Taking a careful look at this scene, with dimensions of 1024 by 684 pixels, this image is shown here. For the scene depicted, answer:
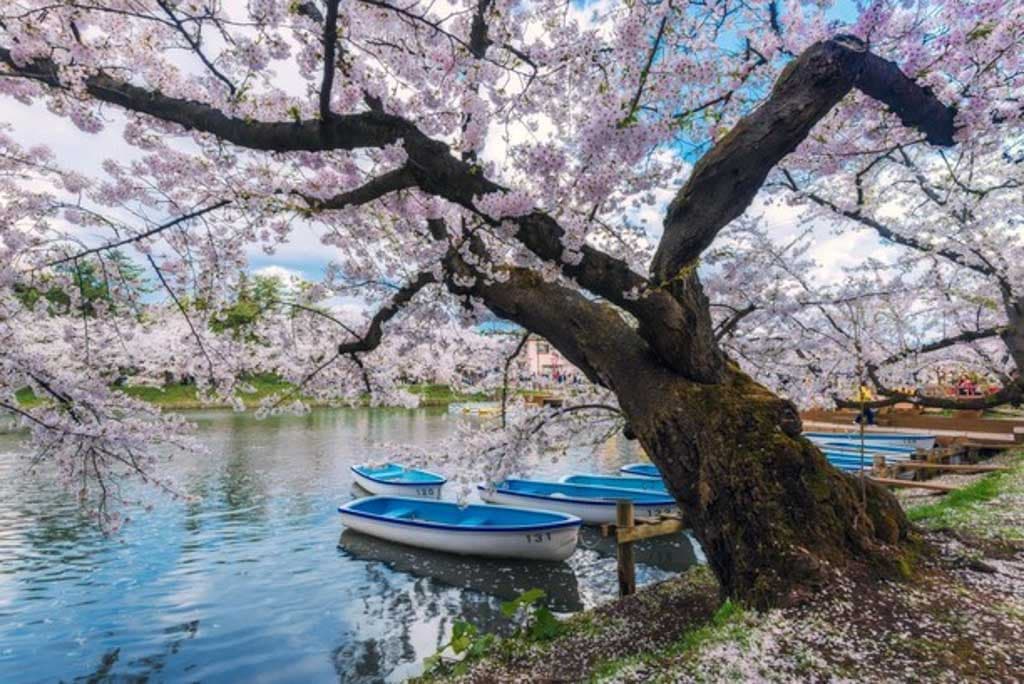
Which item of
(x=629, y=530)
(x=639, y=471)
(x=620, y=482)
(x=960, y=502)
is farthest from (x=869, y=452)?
(x=629, y=530)

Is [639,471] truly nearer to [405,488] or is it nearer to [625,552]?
[405,488]

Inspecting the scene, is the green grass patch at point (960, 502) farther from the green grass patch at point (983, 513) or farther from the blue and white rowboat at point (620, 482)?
the blue and white rowboat at point (620, 482)

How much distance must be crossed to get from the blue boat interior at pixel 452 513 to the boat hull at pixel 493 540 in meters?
0.19

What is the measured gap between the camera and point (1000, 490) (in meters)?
8.12

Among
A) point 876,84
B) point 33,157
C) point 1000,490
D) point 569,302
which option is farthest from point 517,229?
point 1000,490

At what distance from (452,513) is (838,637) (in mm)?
8626

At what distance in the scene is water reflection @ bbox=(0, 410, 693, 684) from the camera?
6.04 metres

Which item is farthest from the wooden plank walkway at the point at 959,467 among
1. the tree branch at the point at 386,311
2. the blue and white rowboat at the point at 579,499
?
the tree branch at the point at 386,311

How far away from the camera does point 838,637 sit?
272 cm

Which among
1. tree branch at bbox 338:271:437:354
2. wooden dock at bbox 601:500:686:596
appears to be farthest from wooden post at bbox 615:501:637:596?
tree branch at bbox 338:271:437:354

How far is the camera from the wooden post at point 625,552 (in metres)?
6.61

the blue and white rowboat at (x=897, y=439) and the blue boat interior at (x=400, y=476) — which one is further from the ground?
the blue and white rowboat at (x=897, y=439)

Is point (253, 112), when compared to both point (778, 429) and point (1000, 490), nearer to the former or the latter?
point (778, 429)

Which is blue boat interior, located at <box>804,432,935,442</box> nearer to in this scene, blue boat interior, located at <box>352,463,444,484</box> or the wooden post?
blue boat interior, located at <box>352,463,444,484</box>
